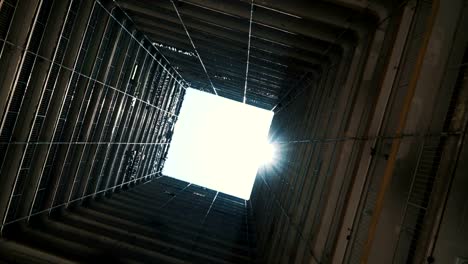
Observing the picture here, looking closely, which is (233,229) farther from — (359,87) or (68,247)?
(359,87)

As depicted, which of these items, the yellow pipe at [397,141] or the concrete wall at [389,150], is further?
the yellow pipe at [397,141]

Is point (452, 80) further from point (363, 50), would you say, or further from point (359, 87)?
point (363, 50)

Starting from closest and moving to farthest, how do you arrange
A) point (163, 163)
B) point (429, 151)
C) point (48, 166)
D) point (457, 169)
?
point (457, 169), point (429, 151), point (48, 166), point (163, 163)

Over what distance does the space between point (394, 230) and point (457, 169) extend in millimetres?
1468

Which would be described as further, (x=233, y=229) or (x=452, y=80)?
(x=233, y=229)

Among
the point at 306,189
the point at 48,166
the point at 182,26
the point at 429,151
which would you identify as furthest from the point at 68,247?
the point at 429,151

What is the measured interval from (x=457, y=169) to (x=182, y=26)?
1169 centimetres

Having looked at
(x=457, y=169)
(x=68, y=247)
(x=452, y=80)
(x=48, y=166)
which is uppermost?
(x=452, y=80)

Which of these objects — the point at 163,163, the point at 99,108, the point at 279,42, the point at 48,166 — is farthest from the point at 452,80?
the point at 163,163

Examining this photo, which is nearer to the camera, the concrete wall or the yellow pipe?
the concrete wall

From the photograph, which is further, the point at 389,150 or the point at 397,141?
the point at 389,150

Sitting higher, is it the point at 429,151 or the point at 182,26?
the point at 182,26

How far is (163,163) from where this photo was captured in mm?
30328

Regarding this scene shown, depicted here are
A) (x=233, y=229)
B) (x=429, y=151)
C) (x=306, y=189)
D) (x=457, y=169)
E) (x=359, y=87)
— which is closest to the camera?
(x=457, y=169)
